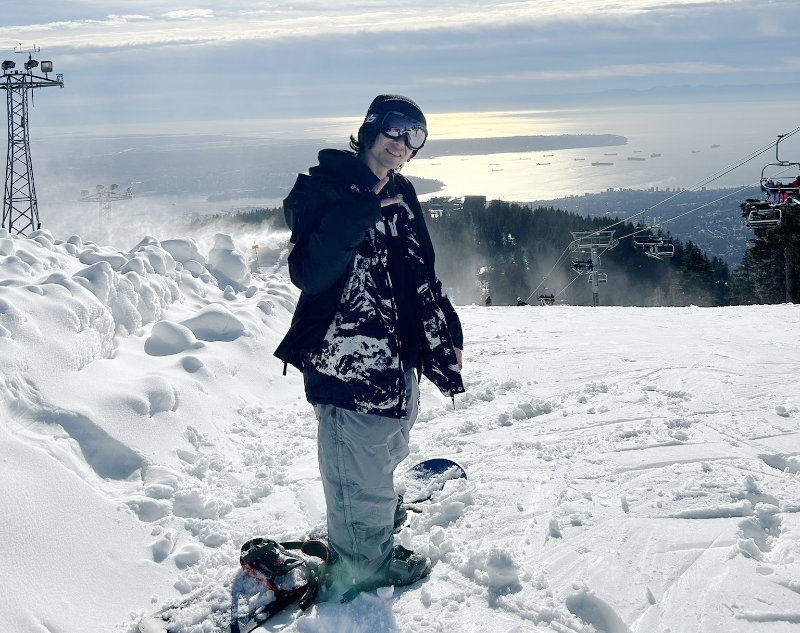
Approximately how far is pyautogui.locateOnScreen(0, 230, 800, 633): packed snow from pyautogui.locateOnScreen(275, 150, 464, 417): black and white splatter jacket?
95 centimetres

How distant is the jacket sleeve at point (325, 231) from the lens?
2568 millimetres

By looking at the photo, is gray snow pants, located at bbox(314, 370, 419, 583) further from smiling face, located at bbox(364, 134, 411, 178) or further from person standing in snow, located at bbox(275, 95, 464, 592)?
smiling face, located at bbox(364, 134, 411, 178)

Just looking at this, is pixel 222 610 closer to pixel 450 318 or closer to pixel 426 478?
pixel 426 478

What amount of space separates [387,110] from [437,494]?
88.0 inches

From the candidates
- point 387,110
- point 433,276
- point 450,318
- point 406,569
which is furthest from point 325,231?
point 406,569

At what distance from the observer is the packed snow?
8.97 feet

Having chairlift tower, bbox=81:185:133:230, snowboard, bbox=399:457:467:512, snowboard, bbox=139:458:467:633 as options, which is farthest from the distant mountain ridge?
snowboard, bbox=139:458:467:633

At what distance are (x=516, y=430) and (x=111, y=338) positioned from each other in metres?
3.57

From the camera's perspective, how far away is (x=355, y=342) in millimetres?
2816

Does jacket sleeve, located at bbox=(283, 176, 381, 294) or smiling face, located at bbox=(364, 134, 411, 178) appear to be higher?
smiling face, located at bbox=(364, 134, 411, 178)

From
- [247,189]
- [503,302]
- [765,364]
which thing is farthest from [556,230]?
[765,364]

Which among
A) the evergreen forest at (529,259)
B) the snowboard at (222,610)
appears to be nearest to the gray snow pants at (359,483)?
the snowboard at (222,610)

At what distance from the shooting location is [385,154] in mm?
2816

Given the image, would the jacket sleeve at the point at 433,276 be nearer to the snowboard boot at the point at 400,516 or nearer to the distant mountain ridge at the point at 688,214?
the snowboard boot at the point at 400,516
